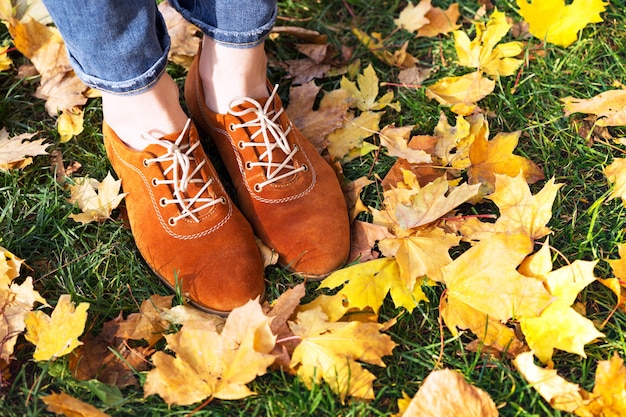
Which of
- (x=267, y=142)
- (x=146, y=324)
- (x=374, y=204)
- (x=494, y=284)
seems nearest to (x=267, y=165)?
(x=267, y=142)

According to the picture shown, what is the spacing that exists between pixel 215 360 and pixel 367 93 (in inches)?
34.6

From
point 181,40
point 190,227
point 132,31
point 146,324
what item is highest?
point 132,31

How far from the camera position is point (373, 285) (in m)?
1.32

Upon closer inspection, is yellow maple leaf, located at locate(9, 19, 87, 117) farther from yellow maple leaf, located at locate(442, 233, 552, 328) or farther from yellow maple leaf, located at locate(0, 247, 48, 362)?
yellow maple leaf, located at locate(442, 233, 552, 328)

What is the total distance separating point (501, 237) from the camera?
1284 millimetres

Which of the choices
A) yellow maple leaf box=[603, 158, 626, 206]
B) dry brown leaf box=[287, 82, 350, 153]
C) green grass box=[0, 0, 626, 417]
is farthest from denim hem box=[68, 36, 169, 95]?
yellow maple leaf box=[603, 158, 626, 206]

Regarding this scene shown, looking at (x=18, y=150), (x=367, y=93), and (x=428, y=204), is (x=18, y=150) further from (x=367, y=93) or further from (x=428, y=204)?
(x=428, y=204)

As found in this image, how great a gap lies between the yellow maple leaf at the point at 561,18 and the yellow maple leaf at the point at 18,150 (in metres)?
1.33

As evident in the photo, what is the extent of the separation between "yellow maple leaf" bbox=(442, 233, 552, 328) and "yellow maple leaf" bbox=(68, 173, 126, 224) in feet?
2.51

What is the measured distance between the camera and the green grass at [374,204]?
1207 mm

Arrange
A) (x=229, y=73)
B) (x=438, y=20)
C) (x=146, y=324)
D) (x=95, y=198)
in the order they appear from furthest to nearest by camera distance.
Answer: (x=438, y=20) → (x=95, y=198) → (x=229, y=73) → (x=146, y=324)

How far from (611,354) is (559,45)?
96 centimetres

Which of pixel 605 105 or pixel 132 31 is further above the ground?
pixel 132 31

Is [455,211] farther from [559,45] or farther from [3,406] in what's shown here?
[3,406]
